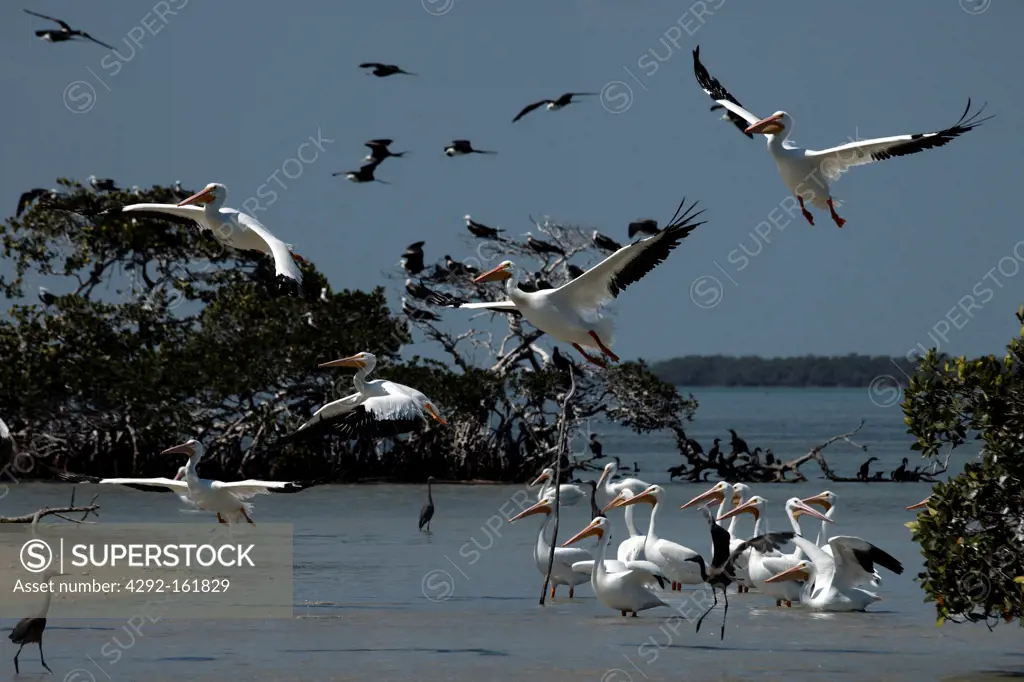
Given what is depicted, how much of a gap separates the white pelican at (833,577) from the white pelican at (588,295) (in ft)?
7.96

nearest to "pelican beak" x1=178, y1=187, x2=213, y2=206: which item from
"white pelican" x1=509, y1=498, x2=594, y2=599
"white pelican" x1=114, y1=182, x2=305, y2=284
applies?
"white pelican" x1=114, y1=182, x2=305, y2=284

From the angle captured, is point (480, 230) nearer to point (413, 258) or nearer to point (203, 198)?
point (413, 258)

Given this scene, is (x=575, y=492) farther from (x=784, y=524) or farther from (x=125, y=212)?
(x=125, y=212)

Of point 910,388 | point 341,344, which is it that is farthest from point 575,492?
point 341,344

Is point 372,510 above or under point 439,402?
under

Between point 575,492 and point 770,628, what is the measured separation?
5329 millimetres

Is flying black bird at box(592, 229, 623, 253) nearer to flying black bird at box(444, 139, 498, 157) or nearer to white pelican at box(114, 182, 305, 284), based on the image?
flying black bird at box(444, 139, 498, 157)

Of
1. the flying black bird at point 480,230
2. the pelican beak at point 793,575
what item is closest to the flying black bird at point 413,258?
the flying black bird at point 480,230

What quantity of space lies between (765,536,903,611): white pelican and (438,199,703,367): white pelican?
95.5 inches

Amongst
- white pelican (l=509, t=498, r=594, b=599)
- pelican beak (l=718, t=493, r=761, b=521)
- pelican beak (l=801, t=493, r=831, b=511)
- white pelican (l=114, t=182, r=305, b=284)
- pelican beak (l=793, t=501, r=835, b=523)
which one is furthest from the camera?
pelican beak (l=801, t=493, r=831, b=511)

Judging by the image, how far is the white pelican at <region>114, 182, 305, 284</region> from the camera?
1134 centimetres

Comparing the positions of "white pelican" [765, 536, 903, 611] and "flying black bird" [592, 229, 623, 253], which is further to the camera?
"flying black bird" [592, 229, 623, 253]

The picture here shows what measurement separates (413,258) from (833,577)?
13.3 m

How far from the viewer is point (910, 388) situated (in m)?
8.63
